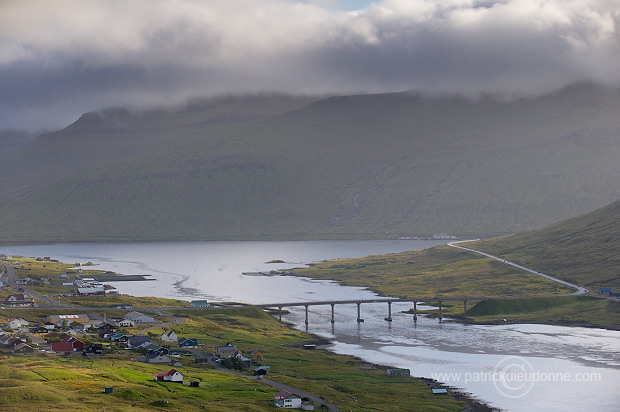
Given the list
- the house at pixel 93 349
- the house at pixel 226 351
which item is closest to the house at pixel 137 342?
the house at pixel 93 349

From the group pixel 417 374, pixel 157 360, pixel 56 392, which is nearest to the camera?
pixel 56 392

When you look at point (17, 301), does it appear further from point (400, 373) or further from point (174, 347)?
point (400, 373)

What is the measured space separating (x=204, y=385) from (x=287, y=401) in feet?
39.4

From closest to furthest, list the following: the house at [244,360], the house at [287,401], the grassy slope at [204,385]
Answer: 1. the grassy slope at [204,385]
2. the house at [287,401]
3. the house at [244,360]

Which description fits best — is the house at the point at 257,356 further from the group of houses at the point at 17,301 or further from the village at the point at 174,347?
the group of houses at the point at 17,301

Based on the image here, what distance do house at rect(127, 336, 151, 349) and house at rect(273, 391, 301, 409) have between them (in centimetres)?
3906

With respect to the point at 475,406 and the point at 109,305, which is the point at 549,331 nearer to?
the point at 475,406

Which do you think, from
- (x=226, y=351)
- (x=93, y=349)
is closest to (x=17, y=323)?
(x=93, y=349)

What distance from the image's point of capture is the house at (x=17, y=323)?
15238 centimetres

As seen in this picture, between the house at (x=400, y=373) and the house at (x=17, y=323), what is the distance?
2413 inches

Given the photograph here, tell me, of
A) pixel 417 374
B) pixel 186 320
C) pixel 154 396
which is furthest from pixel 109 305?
pixel 154 396

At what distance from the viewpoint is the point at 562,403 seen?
120875 millimetres

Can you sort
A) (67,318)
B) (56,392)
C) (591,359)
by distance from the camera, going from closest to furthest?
(56,392) → (591,359) → (67,318)

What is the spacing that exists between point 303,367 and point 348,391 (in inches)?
666
